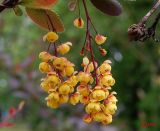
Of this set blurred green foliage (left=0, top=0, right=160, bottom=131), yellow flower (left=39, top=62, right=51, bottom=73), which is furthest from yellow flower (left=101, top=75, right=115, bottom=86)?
blurred green foliage (left=0, top=0, right=160, bottom=131)

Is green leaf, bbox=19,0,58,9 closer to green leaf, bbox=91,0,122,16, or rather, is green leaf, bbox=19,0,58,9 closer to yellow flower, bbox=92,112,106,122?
green leaf, bbox=91,0,122,16

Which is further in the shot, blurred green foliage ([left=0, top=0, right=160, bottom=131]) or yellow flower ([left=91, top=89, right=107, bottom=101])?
blurred green foliage ([left=0, top=0, right=160, bottom=131])

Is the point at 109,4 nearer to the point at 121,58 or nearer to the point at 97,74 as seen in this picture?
the point at 97,74

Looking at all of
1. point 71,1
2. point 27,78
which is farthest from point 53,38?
point 27,78

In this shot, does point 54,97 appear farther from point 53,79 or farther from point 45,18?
point 45,18

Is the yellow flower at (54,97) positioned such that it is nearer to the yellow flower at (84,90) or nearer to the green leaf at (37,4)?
the yellow flower at (84,90)

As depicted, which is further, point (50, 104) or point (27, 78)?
point (27, 78)
